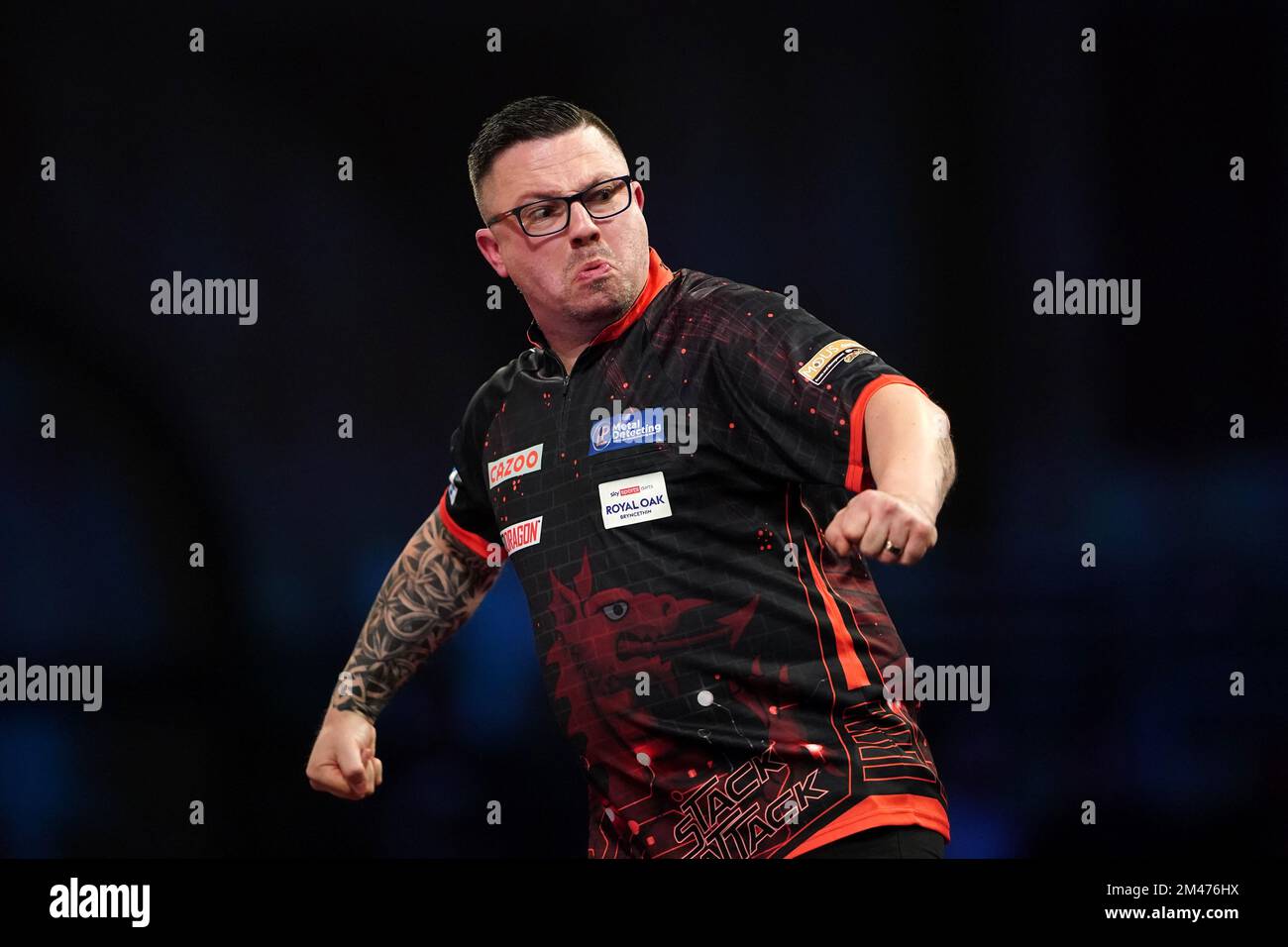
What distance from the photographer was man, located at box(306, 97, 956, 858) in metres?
2.28

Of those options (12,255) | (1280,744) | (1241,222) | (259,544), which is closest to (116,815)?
(259,544)

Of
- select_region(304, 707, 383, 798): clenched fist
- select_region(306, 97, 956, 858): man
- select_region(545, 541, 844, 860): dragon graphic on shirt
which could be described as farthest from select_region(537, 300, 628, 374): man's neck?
select_region(304, 707, 383, 798): clenched fist

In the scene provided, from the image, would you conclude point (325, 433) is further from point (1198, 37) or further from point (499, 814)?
point (1198, 37)

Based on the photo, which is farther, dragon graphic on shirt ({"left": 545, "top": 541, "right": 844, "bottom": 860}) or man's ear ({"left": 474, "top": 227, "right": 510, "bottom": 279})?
man's ear ({"left": 474, "top": 227, "right": 510, "bottom": 279})

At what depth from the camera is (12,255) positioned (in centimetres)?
405

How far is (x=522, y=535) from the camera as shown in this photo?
8.71 ft

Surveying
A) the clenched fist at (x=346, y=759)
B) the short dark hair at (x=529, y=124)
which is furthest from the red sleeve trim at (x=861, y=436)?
the clenched fist at (x=346, y=759)

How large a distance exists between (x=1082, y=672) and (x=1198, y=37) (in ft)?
6.44

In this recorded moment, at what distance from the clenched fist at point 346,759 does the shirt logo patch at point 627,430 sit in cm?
90

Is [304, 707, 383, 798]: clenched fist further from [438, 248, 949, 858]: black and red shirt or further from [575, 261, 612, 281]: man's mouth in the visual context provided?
[575, 261, 612, 281]: man's mouth

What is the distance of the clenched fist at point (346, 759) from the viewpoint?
2.86 meters

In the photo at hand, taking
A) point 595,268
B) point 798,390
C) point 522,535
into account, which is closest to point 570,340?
point 595,268

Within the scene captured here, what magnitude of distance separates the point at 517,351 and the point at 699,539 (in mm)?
1843

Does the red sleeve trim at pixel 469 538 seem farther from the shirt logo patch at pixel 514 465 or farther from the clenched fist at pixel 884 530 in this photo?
the clenched fist at pixel 884 530
